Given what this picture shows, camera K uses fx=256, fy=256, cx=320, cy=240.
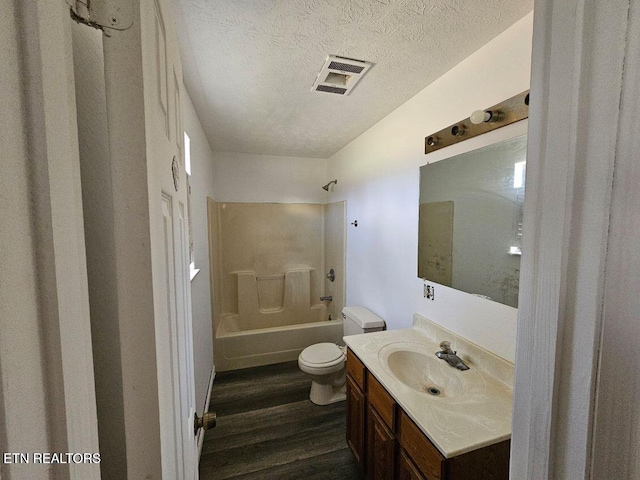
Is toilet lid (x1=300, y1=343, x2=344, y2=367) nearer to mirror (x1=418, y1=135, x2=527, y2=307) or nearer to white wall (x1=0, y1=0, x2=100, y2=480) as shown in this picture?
mirror (x1=418, y1=135, x2=527, y2=307)

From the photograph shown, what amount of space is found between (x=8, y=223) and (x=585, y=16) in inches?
29.3

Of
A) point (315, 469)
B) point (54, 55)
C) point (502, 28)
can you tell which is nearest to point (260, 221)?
point (315, 469)

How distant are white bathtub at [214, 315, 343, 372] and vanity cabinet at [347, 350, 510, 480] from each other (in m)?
1.38

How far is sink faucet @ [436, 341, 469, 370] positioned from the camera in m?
1.31

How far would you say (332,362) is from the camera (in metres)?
2.17

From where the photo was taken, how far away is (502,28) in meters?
1.12

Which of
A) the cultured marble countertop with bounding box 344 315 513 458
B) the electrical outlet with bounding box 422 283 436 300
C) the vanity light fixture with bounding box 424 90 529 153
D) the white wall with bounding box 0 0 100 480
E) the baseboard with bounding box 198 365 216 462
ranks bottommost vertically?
the baseboard with bounding box 198 365 216 462

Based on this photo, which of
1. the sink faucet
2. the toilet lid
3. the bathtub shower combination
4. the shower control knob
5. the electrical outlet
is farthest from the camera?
the bathtub shower combination

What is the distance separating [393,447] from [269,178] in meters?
2.87

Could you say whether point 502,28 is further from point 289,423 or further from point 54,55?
point 289,423

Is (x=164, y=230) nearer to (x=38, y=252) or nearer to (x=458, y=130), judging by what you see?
(x=38, y=252)

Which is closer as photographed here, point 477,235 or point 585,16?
point 585,16

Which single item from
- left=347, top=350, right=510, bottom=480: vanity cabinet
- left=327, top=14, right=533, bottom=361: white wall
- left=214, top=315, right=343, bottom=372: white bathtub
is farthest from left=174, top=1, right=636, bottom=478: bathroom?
left=347, top=350, right=510, bottom=480: vanity cabinet

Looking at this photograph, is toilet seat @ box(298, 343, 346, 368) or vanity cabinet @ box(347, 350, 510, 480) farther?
toilet seat @ box(298, 343, 346, 368)
